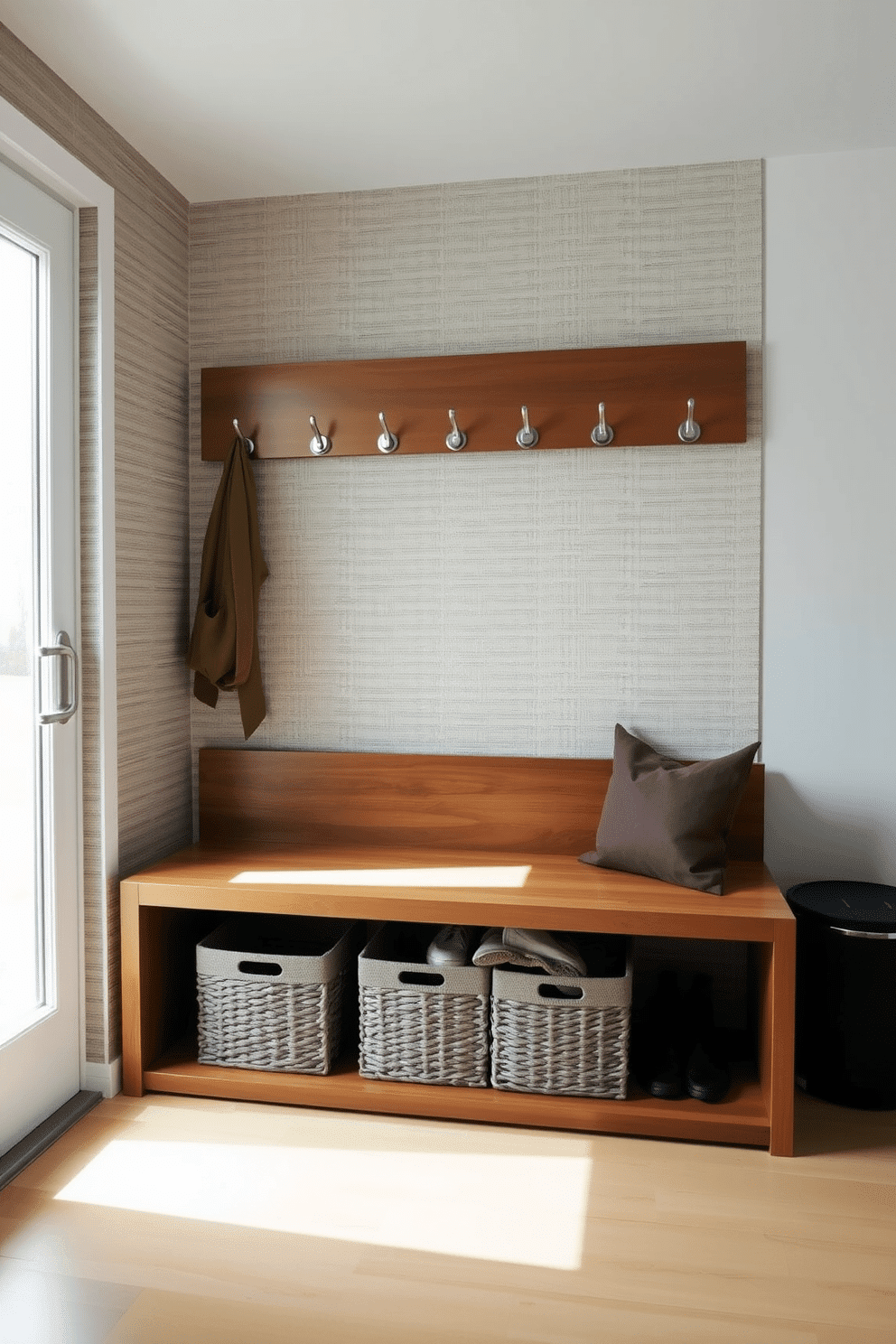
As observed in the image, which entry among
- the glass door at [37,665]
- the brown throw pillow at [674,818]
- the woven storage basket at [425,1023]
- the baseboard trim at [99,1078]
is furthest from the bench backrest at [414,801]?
the baseboard trim at [99,1078]

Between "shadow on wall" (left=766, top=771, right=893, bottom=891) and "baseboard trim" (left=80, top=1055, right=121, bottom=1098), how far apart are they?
178cm

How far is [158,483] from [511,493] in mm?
978

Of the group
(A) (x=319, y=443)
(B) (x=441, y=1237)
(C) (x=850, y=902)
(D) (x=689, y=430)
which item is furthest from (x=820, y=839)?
(A) (x=319, y=443)

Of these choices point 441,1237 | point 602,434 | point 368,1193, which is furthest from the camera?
point 602,434

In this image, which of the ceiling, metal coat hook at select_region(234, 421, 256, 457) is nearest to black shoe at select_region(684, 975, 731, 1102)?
metal coat hook at select_region(234, 421, 256, 457)

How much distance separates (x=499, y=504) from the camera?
2.79 m

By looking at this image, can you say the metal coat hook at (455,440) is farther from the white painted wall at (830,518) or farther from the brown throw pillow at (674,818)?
the brown throw pillow at (674,818)

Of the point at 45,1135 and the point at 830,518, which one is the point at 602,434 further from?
the point at 45,1135

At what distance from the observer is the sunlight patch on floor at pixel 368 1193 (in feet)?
6.23

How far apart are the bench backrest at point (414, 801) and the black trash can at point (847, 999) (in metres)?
0.32

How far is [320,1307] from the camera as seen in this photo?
5.59 ft

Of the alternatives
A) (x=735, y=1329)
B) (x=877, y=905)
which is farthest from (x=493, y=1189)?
(x=877, y=905)

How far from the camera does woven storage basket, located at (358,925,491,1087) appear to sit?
2.38 m

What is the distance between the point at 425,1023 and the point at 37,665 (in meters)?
1.24
